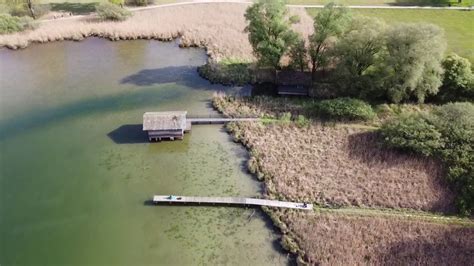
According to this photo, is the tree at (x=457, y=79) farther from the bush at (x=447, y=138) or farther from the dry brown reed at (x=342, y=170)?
the dry brown reed at (x=342, y=170)

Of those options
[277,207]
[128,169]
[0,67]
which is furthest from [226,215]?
[0,67]

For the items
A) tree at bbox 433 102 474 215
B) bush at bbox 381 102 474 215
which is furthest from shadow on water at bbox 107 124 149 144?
tree at bbox 433 102 474 215

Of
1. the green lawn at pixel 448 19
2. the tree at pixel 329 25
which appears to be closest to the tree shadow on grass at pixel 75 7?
the green lawn at pixel 448 19

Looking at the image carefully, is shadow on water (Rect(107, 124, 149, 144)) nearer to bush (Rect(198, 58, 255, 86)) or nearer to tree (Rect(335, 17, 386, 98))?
bush (Rect(198, 58, 255, 86))

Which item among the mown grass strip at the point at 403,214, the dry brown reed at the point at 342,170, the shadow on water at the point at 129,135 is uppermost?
the shadow on water at the point at 129,135

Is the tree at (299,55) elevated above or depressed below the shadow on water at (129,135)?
above

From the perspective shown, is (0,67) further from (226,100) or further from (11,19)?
(226,100)
